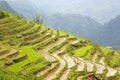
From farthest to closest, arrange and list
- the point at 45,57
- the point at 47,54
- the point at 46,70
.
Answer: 1. the point at 47,54
2. the point at 45,57
3. the point at 46,70

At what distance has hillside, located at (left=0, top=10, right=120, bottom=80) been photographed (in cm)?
4666

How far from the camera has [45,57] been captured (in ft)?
191

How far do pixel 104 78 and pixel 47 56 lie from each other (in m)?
12.5

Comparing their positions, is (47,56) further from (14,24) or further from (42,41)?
(14,24)

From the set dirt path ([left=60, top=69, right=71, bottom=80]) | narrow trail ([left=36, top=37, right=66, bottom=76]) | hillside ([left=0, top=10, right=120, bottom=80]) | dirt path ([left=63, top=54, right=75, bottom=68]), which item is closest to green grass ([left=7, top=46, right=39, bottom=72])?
hillside ([left=0, top=10, right=120, bottom=80])

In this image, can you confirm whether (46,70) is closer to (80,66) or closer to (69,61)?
(80,66)

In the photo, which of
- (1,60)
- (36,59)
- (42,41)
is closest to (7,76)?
(1,60)

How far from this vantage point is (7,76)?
34.8 meters

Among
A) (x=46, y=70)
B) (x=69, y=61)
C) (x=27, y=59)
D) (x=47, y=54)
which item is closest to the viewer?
(x=46, y=70)

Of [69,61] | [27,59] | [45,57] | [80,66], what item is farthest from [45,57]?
[27,59]

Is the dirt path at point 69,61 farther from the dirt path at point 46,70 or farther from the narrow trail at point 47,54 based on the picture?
the dirt path at point 46,70

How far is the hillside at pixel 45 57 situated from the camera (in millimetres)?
46656

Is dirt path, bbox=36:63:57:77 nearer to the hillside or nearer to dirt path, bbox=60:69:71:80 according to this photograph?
the hillside

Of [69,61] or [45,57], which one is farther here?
[69,61]
